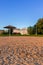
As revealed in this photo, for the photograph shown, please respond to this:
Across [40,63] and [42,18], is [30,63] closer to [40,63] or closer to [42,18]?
[40,63]

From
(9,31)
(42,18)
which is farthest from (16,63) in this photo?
(42,18)

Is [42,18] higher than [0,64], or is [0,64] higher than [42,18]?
[42,18]

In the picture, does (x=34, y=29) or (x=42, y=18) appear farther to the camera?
(x=42, y=18)

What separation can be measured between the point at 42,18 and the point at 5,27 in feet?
33.6

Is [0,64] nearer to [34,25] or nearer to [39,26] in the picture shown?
[39,26]

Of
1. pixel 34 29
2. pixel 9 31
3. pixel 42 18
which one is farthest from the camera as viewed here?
pixel 42 18

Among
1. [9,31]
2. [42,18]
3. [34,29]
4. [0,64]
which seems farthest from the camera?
[42,18]

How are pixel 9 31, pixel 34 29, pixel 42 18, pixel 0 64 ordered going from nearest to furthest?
1. pixel 0 64
2. pixel 9 31
3. pixel 34 29
4. pixel 42 18

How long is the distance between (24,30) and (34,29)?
503 centimetres

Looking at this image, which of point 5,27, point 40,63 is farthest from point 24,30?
point 40,63

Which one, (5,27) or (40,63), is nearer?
(40,63)

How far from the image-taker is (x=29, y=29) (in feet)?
146

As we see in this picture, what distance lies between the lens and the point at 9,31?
41.2 meters

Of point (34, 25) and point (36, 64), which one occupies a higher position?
point (34, 25)
